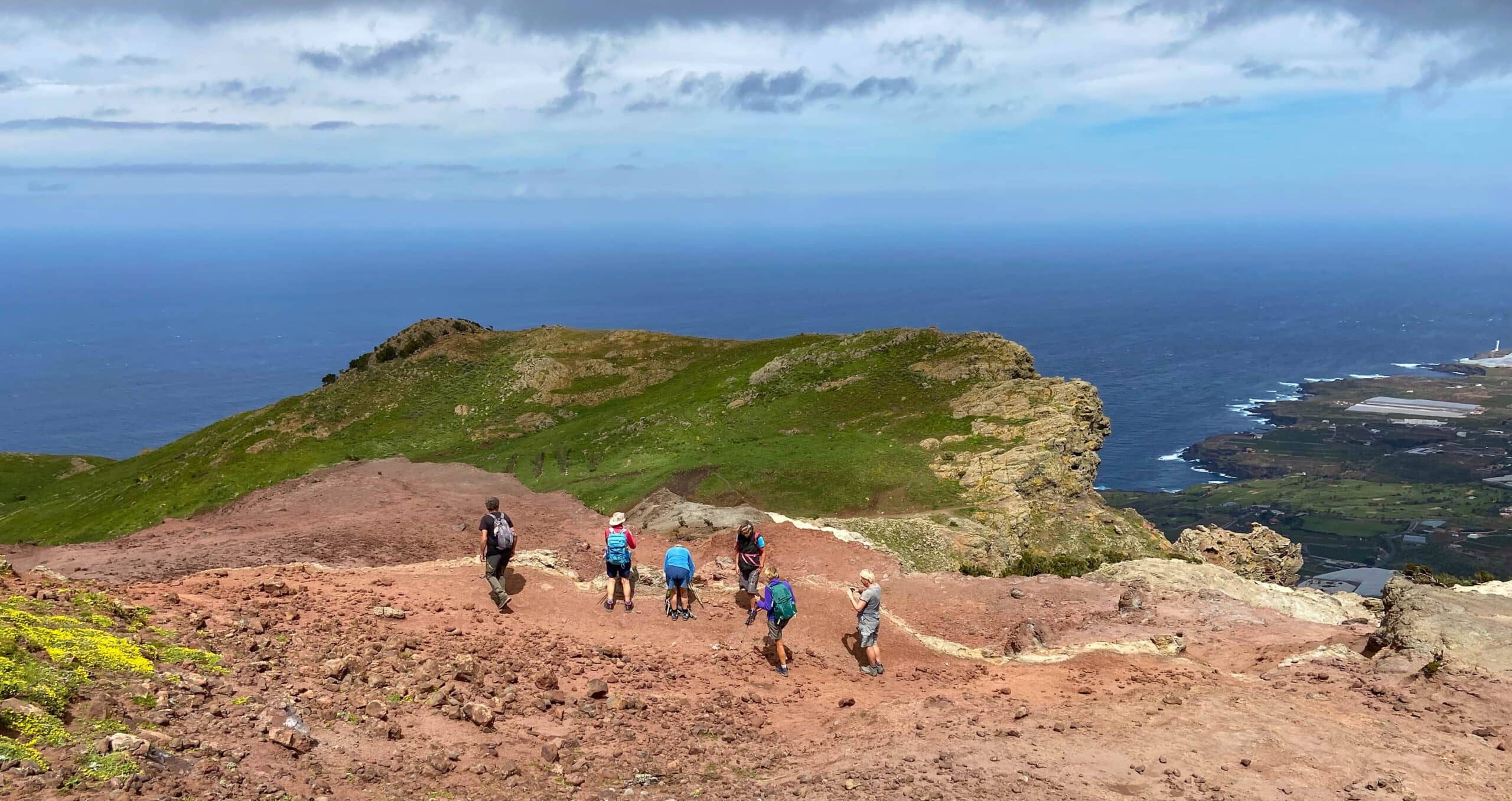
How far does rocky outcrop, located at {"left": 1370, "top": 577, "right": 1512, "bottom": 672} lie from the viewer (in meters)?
16.2

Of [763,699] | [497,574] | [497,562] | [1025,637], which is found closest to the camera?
[763,699]

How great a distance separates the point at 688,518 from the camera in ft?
102

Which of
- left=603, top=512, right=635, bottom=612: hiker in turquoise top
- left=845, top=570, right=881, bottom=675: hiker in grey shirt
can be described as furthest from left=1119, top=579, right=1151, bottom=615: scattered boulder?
left=603, top=512, right=635, bottom=612: hiker in turquoise top

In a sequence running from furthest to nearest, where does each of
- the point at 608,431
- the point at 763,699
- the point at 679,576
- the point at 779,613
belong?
the point at 608,431
the point at 679,576
the point at 779,613
the point at 763,699

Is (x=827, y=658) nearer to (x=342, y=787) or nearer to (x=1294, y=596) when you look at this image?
(x=342, y=787)

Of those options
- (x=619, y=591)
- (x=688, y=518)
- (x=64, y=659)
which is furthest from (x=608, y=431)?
(x=64, y=659)

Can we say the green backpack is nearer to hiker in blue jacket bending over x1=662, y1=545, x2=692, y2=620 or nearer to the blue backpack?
hiker in blue jacket bending over x1=662, y1=545, x2=692, y2=620

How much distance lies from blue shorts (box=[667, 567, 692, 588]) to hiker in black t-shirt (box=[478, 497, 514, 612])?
3.47 m

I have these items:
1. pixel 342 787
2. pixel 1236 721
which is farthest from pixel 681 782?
pixel 1236 721

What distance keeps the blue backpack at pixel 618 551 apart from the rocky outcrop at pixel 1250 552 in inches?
1198

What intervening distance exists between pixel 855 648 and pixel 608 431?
120 feet

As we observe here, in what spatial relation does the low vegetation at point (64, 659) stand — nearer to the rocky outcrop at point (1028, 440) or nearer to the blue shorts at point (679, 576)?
the blue shorts at point (679, 576)

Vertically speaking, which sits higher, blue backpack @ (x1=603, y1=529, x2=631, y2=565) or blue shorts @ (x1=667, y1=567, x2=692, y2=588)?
blue backpack @ (x1=603, y1=529, x2=631, y2=565)

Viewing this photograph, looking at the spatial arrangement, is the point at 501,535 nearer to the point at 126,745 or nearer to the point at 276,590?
the point at 276,590
